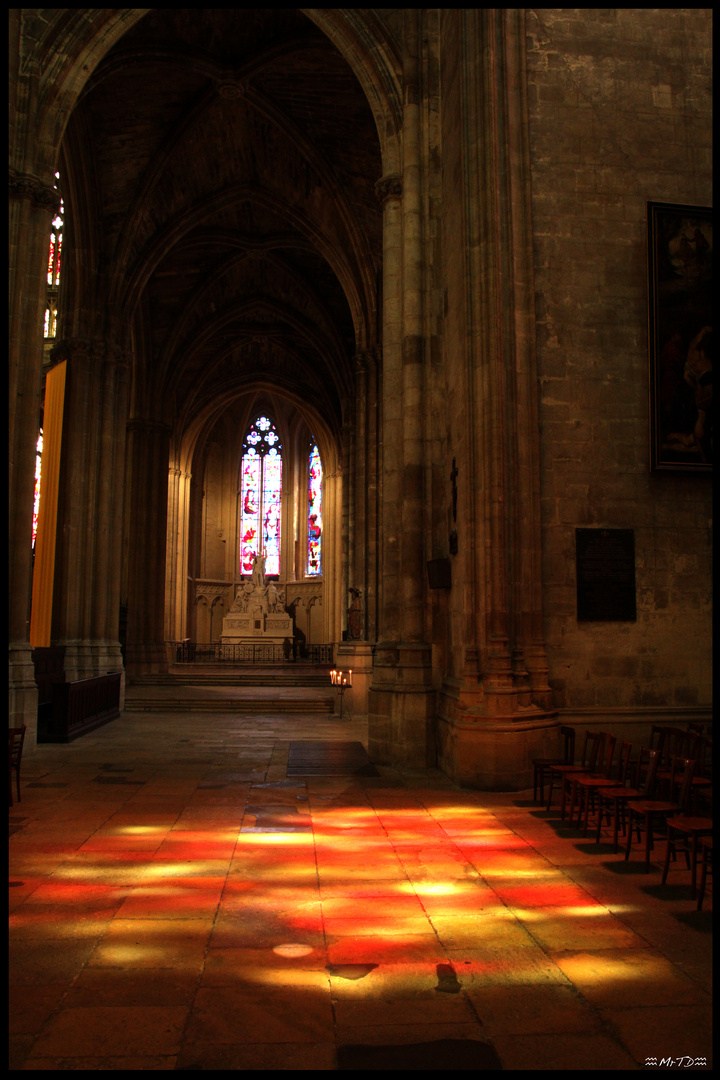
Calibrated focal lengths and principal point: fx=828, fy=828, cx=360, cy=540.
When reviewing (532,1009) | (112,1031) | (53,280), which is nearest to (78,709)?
(112,1031)

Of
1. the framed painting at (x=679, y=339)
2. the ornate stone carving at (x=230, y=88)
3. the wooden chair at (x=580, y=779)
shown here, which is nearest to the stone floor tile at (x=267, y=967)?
the wooden chair at (x=580, y=779)

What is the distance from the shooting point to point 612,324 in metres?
10.4

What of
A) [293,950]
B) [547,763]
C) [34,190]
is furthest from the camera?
[34,190]

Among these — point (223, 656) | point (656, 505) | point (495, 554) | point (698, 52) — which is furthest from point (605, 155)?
point (223, 656)

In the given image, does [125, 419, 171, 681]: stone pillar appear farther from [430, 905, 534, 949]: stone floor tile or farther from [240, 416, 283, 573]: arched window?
[430, 905, 534, 949]: stone floor tile

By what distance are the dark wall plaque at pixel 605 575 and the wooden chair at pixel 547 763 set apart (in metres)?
1.53

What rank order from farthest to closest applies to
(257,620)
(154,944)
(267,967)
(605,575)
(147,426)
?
(257,620) → (147,426) → (605,575) → (154,944) → (267,967)

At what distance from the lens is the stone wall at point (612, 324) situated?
10.0 m

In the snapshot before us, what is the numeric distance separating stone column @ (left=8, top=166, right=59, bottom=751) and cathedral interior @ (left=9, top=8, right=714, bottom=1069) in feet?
0.24

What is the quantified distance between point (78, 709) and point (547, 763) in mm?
9285

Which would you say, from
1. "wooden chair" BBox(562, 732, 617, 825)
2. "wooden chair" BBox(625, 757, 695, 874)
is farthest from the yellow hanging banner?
"wooden chair" BBox(625, 757, 695, 874)

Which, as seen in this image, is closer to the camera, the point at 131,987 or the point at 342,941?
the point at 131,987

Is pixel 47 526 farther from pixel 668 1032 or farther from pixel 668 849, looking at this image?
pixel 668 1032

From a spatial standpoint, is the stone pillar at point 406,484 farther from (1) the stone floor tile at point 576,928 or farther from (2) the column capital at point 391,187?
(1) the stone floor tile at point 576,928
